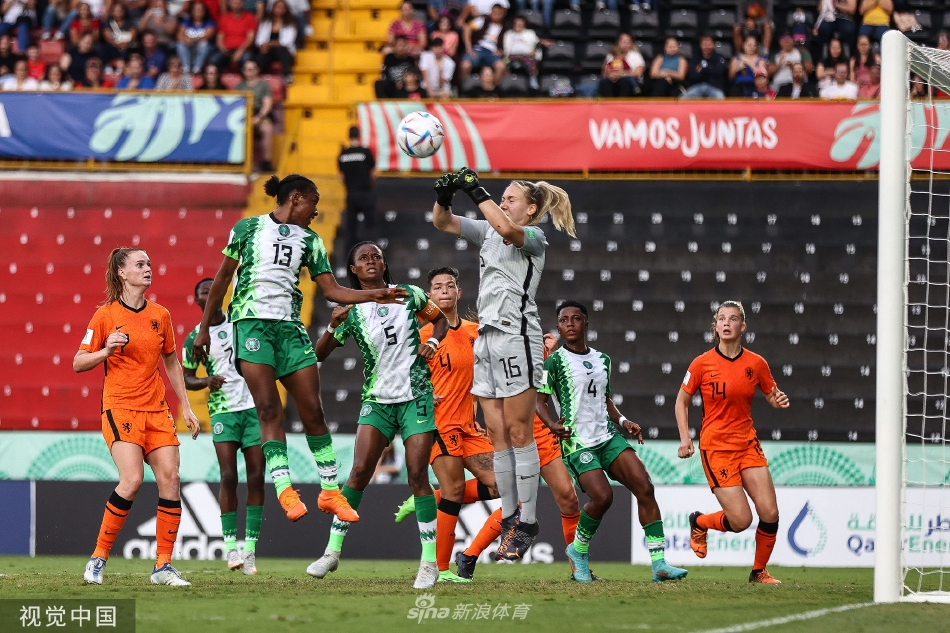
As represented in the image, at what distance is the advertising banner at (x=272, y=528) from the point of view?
583 inches

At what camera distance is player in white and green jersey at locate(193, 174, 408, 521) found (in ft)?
28.6

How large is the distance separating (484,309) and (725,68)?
1227 cm

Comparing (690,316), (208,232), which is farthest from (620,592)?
(208,232)

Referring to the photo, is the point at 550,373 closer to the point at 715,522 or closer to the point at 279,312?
the point at 715,522

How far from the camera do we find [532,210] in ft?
29.8

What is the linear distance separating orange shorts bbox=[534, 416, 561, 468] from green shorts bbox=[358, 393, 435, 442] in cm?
191

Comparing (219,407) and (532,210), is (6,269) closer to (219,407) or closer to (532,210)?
(219,407)

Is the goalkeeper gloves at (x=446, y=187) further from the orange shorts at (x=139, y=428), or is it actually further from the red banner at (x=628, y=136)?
the red banner at (x=628, y=136)

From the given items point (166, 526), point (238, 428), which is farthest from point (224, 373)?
point (166, 526)

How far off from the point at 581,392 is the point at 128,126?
1168cm

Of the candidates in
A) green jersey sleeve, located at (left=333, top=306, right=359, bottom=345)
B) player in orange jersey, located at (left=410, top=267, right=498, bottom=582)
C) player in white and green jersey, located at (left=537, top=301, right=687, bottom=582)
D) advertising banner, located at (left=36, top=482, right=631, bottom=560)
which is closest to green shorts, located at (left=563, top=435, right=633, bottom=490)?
player in white and green jersey, located at (left=537, top=301, right=687, bottom=582)

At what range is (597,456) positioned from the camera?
1044 cm

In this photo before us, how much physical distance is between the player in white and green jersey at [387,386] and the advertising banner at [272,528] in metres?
5.74

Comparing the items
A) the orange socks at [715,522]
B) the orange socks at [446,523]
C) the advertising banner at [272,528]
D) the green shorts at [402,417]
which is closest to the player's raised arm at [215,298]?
the green shorts at [402,417]
